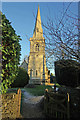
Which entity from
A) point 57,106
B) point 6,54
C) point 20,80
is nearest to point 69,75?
point 57,106

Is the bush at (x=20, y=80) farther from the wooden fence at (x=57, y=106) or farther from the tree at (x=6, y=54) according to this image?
the tree at (x=6, y=54)

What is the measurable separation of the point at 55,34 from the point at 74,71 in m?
3.41

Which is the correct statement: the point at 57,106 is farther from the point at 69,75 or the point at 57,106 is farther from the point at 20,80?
the point at 20,80

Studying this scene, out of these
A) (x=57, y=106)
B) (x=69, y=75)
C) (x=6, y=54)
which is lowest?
(x=57, y=106)

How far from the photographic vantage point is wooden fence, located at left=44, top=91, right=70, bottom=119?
378 cm

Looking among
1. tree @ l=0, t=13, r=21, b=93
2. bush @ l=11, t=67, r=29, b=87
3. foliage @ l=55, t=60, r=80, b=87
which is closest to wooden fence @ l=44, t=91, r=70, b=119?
foliage @ l=55, t=60, r=80, b=87

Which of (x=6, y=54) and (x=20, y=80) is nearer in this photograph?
(x=6, y=54)

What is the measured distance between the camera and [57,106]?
406cm

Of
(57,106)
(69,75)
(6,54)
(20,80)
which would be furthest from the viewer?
(20,80)

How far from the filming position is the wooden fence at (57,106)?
3777mm

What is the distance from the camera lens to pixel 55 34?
3461mm

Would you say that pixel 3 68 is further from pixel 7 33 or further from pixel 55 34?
pixel 55 34

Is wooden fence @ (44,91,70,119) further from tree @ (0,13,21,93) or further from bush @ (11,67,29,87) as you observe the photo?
bush @ (11,67,29,87)

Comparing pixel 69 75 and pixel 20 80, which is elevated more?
pixel 69 75
